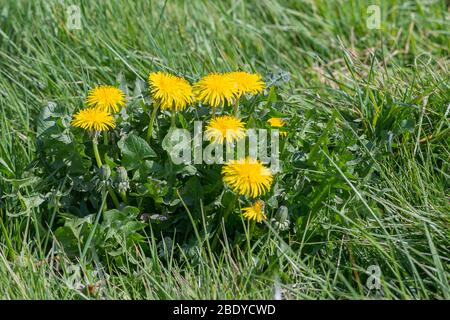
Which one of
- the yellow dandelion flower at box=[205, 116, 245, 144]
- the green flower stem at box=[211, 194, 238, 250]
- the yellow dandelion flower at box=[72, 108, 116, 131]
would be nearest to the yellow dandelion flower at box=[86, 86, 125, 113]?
the yellow dandelion flower at box=[72, 108, 116, 131]

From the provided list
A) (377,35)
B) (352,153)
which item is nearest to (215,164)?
(352,153)

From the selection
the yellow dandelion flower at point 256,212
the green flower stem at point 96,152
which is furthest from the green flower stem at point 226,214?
the green flower stem at point 96,152

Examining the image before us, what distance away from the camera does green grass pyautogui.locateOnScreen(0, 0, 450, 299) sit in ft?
7.26

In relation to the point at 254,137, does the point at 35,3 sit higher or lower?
higher

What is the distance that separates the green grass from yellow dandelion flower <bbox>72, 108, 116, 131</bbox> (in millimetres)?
266

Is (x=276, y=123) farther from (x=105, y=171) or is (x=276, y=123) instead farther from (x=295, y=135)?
(x=105, y=171)

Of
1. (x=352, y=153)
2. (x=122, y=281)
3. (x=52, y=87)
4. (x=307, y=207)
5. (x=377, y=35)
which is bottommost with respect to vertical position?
(x=122, y=281)

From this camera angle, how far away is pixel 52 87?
3.04 meters

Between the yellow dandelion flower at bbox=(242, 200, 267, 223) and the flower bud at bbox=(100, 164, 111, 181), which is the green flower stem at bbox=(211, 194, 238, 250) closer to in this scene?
the yellow dandelion flower at bbox=(242, 200, 267, 223)

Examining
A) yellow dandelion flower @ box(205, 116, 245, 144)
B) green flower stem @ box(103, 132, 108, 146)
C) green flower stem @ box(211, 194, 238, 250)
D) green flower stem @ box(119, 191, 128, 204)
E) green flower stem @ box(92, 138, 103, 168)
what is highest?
yellow dandelion flower @ box(205, 116, 245, 144)

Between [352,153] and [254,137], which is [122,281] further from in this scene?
[352,153]

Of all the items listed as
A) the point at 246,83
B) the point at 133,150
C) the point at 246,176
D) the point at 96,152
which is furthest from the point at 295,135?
the point at 96,152

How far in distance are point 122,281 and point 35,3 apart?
1650 mm

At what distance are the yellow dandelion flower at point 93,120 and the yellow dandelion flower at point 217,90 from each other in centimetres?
27
